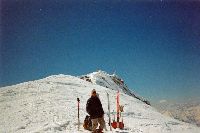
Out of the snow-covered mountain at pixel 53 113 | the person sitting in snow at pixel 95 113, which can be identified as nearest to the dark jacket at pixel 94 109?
the person sitting in snow at pixel 95 113

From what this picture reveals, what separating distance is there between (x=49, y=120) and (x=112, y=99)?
501 inches

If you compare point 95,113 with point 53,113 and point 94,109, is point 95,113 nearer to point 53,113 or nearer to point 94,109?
point 94,109

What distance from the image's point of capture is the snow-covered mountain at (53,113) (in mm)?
19734

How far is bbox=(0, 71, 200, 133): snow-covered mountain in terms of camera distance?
64.7ft

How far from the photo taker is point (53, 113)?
23.1 meters

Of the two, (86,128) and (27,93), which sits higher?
(27,93)

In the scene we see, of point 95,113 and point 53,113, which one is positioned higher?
point 53,113

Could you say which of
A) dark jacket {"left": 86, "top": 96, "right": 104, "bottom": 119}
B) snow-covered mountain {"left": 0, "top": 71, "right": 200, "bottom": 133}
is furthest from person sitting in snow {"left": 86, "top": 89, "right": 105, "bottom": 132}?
snow-covered mountain {"left": 0, "top": 71, "right": 200, "bottom": 133}

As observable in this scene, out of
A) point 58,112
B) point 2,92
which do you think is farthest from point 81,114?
point 2,92

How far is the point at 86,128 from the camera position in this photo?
736 inches

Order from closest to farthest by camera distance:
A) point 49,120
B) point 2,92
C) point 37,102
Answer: point 49,120 → point 37,102 → point 2,92

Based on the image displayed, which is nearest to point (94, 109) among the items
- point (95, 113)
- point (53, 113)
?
point (95, 113)

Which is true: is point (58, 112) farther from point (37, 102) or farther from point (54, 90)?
point (54, 90)

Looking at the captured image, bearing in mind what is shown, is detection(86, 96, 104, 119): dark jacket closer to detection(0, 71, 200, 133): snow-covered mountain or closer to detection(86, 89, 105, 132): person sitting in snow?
detection(86, 89, 105, 132): person sitting in snow
